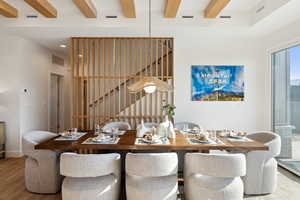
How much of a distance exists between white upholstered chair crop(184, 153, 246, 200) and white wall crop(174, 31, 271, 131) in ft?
7.62

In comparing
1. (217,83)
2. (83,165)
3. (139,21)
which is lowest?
(83,165)

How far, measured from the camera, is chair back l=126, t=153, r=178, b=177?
6.32 feet

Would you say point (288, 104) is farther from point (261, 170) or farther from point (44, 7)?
point (44, 7)

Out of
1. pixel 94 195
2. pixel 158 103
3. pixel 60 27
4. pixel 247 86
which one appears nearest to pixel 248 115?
pixel 247 86

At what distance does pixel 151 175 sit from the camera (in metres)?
1.94

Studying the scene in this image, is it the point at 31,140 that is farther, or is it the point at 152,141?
the point at 31,140

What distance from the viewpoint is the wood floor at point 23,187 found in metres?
2.54

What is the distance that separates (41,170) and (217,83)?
368cm

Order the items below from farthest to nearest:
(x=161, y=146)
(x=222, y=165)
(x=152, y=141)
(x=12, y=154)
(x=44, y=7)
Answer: (x=12, y=154) < (x=44, y=7) < (x=152, y=141) < (x=161, y=146) < (x=222, y=165)

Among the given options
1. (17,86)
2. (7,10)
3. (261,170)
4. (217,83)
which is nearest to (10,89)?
(17,86)

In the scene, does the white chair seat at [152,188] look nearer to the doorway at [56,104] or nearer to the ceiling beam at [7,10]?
the ceiling beam at [7,10]

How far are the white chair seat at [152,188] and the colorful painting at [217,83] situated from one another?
2.60 meters

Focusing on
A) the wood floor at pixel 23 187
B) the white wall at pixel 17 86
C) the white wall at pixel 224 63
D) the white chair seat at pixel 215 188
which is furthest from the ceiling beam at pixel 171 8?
the white wall at pixel 17 86

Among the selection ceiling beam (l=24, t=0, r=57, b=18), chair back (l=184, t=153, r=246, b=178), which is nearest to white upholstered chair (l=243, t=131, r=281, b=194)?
chair back (l=184, t=153, r=246, b=178)
